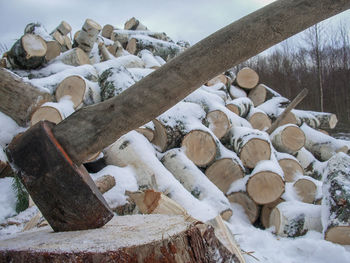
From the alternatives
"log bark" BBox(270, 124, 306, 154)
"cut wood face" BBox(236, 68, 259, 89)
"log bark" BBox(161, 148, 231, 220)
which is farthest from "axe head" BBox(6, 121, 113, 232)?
"cut wood face" BBox(236, 68, 259, 89)

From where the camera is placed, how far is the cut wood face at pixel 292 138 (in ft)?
15.5

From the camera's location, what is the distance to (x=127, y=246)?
110 centimetres

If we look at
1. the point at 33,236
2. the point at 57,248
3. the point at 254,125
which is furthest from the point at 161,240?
the point at 254,125

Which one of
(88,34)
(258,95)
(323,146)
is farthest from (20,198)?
(258,95)

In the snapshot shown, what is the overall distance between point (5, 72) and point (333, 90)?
49.5 feet

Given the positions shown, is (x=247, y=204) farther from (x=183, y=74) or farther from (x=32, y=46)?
(x=32, y=46)

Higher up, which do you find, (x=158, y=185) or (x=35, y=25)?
(x=35, y=25)

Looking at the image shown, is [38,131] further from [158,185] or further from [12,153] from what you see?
[158,185]

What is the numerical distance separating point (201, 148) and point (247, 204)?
0.82 meters

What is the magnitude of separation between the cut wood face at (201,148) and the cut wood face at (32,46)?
2791mm

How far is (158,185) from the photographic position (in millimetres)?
2598

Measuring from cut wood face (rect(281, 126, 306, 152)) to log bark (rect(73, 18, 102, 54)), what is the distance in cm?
374

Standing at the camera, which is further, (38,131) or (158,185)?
(158,185)

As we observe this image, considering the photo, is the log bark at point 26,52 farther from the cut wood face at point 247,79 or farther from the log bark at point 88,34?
the cut wood face at point 247,79
